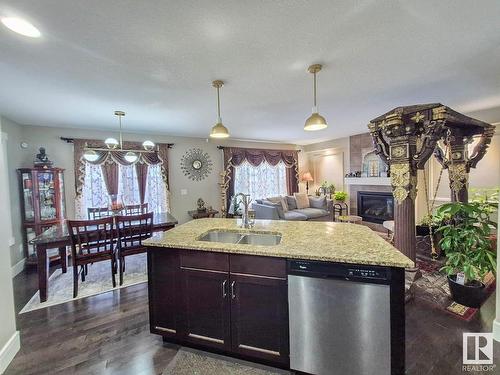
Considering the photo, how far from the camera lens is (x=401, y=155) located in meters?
2.54

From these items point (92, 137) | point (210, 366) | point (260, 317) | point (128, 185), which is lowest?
point (210, 366)

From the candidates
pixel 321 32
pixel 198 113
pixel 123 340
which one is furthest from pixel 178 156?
pixel 321 32

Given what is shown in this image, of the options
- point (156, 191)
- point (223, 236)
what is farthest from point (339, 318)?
point (156, 191)

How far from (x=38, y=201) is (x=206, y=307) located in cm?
376

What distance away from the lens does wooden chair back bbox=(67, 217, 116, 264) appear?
2.74 metres

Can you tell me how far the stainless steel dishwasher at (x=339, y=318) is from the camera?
1.45 metres

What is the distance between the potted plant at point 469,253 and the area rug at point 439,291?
107mm

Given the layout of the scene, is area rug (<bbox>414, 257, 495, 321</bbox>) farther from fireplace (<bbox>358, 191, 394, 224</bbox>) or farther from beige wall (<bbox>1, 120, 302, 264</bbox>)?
beige wall (<bbox>1, 120, 302, 264</bbox>)

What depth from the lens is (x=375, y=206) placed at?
19.8 feet

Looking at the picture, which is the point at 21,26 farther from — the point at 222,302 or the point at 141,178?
the point at 141,178

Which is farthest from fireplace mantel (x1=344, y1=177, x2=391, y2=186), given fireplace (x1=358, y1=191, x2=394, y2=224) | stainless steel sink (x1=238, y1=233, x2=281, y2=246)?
stainless steel sink (x1=238, y1=233, x2=281, y2=246)

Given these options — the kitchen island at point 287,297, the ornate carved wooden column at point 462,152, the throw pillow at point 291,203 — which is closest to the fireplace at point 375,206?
the throw pillow at point 291,203

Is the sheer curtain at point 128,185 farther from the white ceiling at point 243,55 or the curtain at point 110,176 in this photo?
the white ceiling at point 243,55

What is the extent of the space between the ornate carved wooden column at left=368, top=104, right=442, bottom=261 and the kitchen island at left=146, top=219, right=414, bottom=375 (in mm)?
859
